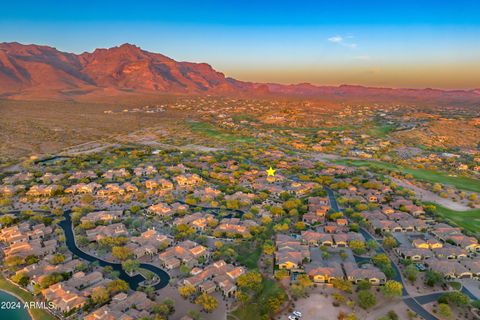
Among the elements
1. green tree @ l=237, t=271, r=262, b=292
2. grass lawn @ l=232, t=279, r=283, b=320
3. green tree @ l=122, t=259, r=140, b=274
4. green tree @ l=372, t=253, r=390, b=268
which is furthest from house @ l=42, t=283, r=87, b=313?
green tree @ l=372, t=253, r=390, b=268

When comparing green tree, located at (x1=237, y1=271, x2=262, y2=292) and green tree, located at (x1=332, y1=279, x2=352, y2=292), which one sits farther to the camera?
green tree, located at (x1=237, y1=271, x2=262, y2=292)

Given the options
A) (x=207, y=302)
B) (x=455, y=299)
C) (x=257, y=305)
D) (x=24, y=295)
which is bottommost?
(x=24, y=295)

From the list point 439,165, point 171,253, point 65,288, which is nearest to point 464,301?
point 171,253

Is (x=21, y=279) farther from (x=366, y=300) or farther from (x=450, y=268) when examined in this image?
(x=450, y=268)

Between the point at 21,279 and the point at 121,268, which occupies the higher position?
the point at 21,279

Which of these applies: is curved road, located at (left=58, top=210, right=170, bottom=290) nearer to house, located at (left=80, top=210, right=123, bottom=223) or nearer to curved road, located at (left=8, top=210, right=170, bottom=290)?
curved road, located at (left=8, top=210, right=170, bottom=290)

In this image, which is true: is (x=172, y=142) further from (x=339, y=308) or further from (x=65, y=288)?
(x=339, y=308)

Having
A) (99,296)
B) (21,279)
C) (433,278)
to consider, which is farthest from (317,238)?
(21,279)
